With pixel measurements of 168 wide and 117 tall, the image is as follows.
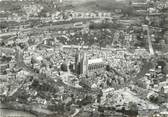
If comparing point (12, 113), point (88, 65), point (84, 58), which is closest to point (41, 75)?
point (88, 65)

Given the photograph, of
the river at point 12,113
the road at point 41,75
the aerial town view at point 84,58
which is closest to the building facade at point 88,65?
the aerial town view at point 84,58

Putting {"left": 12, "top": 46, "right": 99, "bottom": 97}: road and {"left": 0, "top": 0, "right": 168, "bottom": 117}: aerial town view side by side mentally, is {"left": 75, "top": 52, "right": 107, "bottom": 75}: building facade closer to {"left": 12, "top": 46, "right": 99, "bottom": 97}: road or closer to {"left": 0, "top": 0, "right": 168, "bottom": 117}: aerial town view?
{"left": 0, "top": 0, "right": 168, "bottom": 117}: aerial town view

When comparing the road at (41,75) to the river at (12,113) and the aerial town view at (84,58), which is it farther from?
the river at (12,113)

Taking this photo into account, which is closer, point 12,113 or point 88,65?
point 12,113

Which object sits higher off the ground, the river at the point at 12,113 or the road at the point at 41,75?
the road at the point at 41,75

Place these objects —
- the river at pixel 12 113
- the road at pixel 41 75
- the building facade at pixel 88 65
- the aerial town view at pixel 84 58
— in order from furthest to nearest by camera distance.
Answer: the building facade at pixel 88 65
the road at pixel 41 75
the aerial town view at pixel 84 58
the river at pixel 12 113

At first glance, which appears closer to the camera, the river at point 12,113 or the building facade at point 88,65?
the river at point 12,113

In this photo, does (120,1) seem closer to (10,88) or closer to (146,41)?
(146,41)

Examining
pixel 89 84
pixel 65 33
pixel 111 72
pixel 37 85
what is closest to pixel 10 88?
pixel 37 85

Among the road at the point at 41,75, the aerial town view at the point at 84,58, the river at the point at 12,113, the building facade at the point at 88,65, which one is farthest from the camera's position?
the building facade at the point at 88,65

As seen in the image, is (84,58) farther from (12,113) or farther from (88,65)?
(12,113)
